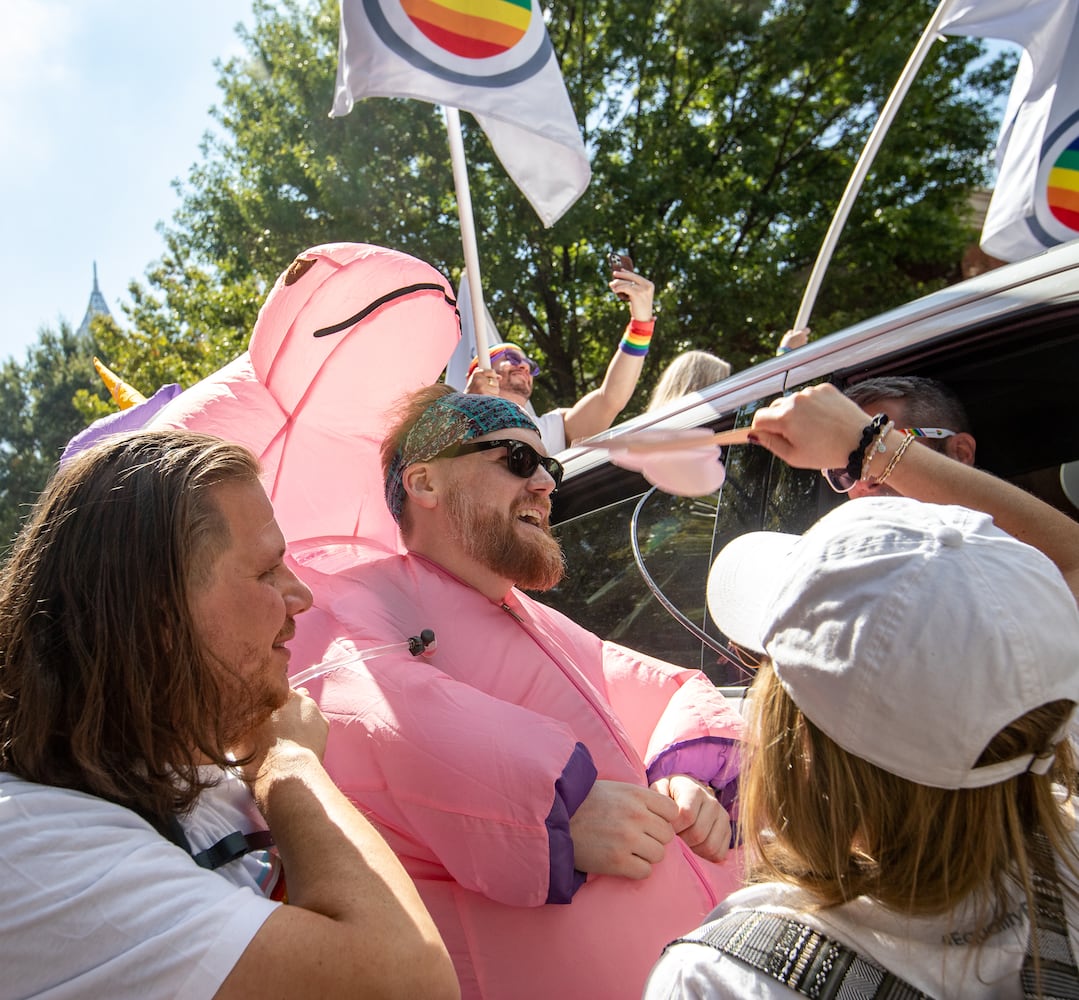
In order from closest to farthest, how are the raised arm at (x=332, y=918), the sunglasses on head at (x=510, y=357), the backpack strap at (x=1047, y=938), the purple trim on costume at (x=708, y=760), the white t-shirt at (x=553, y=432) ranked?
1. the backpack strap at (x=1047, y=938)
2. the raised arm at (x=332, y=918)
3. the purple trim on costume at (x=708, y=760)
4. the white t-shirt at (x=553, y=432)
5. the sunglasses on head at (x=510, y=357)

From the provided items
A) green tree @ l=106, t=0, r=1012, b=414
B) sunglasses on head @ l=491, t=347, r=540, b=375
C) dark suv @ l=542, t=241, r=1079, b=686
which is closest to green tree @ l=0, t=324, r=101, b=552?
green tree @ l=106, t=0, r=1012, b=414

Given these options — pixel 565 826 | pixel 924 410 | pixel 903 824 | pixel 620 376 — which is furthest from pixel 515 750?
pixel 620 376

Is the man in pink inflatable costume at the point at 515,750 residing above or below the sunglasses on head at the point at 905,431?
below

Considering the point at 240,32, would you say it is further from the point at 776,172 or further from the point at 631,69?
the point at 776,172

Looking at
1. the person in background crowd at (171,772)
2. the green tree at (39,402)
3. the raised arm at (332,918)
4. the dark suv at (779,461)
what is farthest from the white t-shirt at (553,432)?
the green tree at (39,402)

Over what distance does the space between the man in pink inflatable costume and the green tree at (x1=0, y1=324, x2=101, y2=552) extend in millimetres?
28477

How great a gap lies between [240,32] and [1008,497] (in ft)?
48.9

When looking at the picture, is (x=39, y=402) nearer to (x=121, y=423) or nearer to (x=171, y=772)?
(x=121, y=423)

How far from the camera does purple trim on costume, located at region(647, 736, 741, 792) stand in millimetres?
1972

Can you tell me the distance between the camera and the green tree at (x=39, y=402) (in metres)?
27.8

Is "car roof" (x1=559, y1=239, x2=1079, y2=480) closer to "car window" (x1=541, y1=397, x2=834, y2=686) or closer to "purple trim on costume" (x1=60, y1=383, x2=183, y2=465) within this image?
Result: "car window" (x1=541, y1=397, x2=834, y2=686)

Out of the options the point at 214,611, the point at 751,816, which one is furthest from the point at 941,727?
the point at 214,611

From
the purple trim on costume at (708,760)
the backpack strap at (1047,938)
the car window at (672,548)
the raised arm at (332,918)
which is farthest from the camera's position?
the car window at (672,548)

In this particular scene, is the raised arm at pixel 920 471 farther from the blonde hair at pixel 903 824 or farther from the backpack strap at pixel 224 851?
the backpack strap at pixel 224 851
